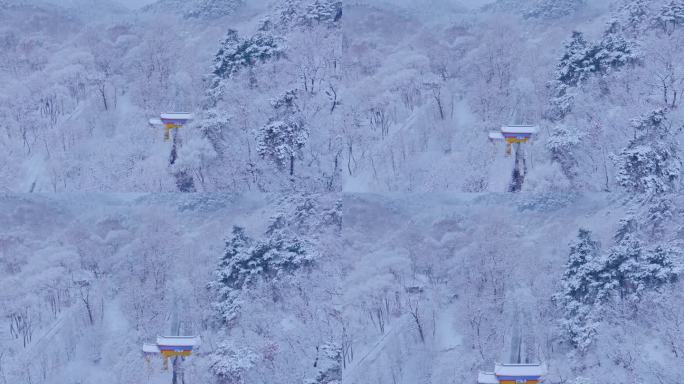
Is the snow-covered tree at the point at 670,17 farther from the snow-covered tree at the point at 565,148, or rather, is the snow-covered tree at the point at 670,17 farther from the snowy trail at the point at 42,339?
the snowy trail at the point at 42,339

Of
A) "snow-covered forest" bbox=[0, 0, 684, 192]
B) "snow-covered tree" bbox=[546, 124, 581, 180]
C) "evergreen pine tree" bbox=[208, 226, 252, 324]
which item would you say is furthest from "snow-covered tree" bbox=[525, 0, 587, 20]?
"evergreen pine tree" bbox=[208, 226, 252, 324]

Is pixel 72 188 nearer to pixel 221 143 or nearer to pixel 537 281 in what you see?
pixel 221 143

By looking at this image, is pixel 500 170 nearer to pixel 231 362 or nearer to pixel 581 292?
pixel 581 292

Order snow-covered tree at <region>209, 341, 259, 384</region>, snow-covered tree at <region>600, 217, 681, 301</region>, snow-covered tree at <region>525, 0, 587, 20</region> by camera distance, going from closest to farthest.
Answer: snow-covered tree at <region>600, 217, 681, 301</region> → snow-covered tree at <region>209, 341, 259, 384</region> → snow-covered tree at <region>525, 0, 587, 20</region>

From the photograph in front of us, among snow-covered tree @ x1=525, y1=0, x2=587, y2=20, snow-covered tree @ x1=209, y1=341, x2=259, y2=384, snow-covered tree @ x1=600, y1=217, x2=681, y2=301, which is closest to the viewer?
snow-covered tree @ x1=600, y1=217, x2=681, y2=301

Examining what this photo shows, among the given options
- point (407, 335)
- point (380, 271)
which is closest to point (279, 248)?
point (380, 271)

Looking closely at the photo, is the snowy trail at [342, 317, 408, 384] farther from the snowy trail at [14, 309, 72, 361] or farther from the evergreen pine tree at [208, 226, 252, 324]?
the snowy trail at [14, 309, 72, 361]
